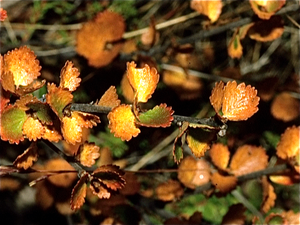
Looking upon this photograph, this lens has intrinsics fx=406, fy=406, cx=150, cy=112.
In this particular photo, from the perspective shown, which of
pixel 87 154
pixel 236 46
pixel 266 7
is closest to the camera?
pixel 87 154

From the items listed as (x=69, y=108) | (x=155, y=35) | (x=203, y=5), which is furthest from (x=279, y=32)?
(x=69, y=108)

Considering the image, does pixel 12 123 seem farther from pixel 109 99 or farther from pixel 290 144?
pixel 290 144

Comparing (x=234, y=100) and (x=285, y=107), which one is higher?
(x=234, y=100)

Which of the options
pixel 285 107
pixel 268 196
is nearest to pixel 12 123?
pixel 268 196

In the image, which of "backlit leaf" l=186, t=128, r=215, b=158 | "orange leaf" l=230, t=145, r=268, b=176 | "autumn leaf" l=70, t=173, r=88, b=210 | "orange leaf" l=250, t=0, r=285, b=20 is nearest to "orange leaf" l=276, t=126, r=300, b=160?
"orange leaf" l=230, t=145, r=268, b=176

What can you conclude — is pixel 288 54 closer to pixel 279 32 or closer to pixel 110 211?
pixel 279 32

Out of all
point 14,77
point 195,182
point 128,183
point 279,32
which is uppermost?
point 14,77

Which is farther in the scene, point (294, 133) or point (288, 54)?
point (288, 54)

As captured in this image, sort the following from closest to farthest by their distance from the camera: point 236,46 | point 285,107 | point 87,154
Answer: point 87,154
point 236,46
point 285,107
